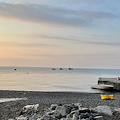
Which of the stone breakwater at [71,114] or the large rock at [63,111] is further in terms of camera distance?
the large rock at [63,111]

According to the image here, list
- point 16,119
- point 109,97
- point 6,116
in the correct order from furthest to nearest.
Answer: point 109,97 → point 6,116 → point 16,119

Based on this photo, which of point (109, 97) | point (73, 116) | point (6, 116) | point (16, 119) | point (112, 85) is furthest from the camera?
point (112, 85)

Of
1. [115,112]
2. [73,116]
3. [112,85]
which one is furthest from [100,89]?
[73,116]

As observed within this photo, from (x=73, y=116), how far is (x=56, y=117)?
1.06m

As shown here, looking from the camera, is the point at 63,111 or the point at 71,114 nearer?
the point at 71,114

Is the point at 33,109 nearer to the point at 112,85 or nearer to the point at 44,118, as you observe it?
the point at 44,118

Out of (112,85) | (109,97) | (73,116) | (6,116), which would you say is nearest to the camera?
(73,116)

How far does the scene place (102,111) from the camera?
14008 mm

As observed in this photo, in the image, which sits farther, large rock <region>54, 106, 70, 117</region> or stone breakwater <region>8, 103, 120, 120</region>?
large rock <region>54, 106, 70, 117</region>

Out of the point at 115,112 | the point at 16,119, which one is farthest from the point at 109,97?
the point at 16,119

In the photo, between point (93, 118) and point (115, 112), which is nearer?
point (93, 118)

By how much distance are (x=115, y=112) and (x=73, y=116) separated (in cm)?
372

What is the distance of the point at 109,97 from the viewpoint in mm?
24328

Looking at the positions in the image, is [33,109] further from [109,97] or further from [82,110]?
[109,97]
